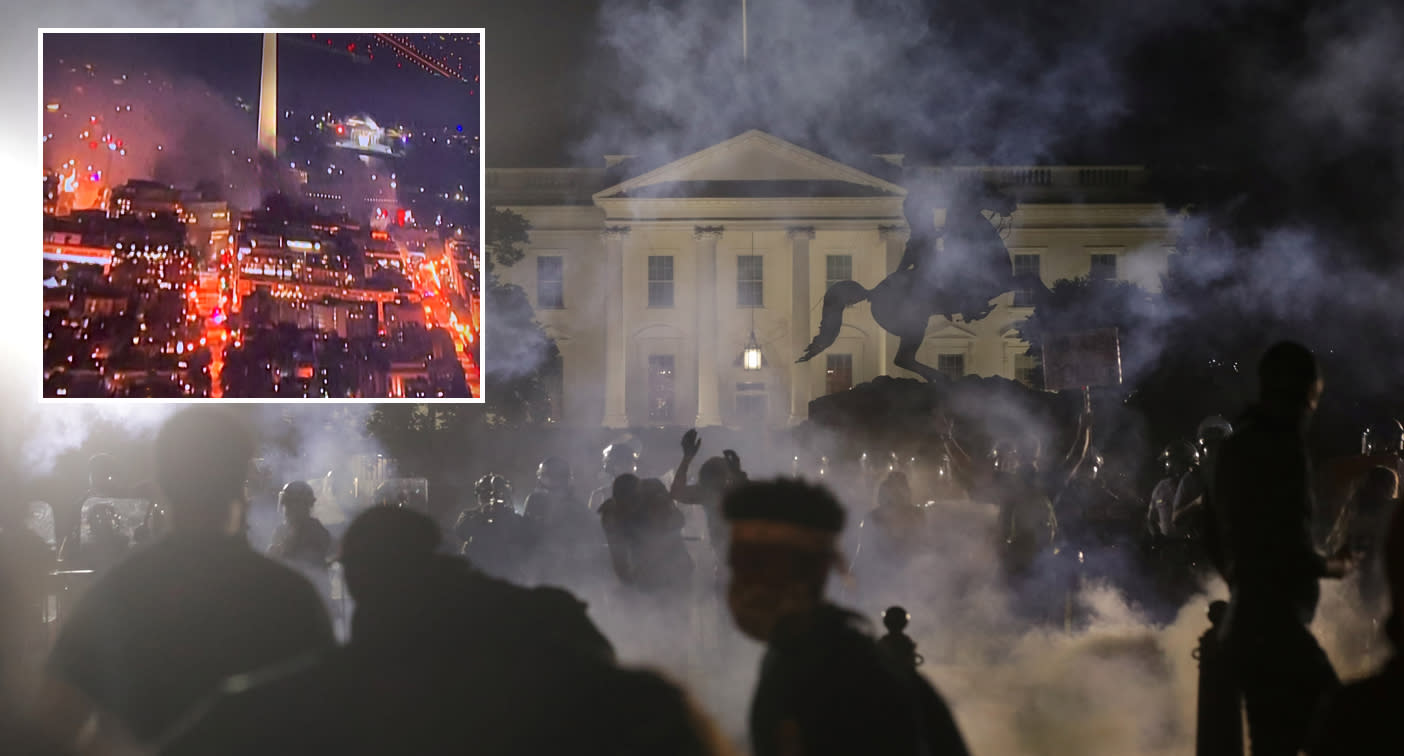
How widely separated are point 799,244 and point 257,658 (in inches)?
493

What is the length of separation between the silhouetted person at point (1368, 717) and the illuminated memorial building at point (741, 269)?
1063 centimetres

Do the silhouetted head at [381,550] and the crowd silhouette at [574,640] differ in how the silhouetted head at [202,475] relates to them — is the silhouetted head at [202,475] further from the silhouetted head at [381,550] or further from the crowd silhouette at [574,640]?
the silhouetted head at [381,550]

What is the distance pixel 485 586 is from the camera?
7.70 feet

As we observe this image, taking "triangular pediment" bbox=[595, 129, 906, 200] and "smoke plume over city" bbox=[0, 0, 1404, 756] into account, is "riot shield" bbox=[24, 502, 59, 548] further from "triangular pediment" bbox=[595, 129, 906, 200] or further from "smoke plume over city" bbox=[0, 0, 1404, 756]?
"triangular pediment" bbox=[595, 129, 906, 200]

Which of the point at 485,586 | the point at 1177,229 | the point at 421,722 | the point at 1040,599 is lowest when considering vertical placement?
the point at 1040,599

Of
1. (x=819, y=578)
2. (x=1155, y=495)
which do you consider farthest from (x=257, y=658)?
(x=1155, y=495)

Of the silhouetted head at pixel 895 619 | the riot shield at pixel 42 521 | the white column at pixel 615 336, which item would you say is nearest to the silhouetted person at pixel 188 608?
the silhouetted head at pixel 895 619

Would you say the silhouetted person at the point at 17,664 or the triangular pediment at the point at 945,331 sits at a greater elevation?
the triangular pediment at the point at 945,331

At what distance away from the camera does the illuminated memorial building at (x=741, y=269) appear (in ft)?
41.4

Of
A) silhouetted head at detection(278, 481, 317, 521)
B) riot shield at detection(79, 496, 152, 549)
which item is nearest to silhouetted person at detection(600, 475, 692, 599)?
silhouetted head at detection(278, 481, 317, 521)

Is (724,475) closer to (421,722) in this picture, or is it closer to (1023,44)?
(421,722)

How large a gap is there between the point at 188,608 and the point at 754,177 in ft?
36.0

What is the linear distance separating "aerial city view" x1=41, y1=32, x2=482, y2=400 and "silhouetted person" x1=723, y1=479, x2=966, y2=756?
4317mm

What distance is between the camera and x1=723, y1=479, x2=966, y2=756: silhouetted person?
6.31ft
